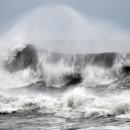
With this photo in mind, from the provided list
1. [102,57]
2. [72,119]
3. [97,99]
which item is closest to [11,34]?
[102,57]

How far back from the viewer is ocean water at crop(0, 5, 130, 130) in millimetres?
14062

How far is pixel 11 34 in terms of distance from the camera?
32.8 metres

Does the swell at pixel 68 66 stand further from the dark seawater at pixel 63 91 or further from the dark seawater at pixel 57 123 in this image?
the dark seawater at pixel 57 123

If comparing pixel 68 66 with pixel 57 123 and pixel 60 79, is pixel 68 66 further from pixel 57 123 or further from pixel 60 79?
pixel 57 123

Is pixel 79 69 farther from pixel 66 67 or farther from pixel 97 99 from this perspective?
pixel 97 99

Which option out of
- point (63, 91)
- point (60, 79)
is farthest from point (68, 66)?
point (63, 91)

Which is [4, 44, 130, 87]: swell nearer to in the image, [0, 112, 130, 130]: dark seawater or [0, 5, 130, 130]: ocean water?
[0, 5, 130, 130]: ocean water

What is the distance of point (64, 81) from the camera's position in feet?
79.4

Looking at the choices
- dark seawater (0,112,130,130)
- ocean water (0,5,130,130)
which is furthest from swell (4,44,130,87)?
dark seawater (0,112,130,130)

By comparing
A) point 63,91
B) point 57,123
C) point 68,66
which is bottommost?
point 57,123

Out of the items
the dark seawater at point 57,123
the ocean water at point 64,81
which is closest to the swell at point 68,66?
the ocean water at point 64,81

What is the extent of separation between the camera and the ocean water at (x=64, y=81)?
14.1 metres

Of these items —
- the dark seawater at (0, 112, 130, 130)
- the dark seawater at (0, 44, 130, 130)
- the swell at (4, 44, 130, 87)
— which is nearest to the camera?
the dark seawater at (0, 112, 130, 130)

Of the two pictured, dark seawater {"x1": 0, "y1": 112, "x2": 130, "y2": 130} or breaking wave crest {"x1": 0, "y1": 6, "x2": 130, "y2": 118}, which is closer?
dark seawater {"x1": 0, "y1": 112, "x2": 130, "y2": 130}
